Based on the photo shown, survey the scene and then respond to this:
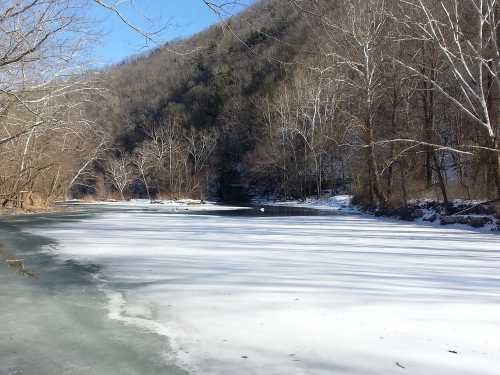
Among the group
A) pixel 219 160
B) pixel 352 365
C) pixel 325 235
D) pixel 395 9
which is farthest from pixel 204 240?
pixel 219 160

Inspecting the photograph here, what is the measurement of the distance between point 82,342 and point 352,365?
2.26 meters

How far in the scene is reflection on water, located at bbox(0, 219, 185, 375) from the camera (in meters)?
3.46

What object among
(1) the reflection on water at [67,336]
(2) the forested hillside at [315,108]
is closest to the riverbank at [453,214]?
(2) the forested hillside at [315,108]

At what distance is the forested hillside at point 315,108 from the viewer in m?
12.1

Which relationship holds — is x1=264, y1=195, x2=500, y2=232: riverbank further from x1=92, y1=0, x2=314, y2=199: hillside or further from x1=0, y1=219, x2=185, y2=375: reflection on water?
x1=92, y1=0, x2=314, y2=199: hillside

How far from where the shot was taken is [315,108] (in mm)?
41031

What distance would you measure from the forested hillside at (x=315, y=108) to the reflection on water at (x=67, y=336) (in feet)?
9.55

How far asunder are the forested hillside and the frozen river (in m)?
2.65

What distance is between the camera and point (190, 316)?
14.9 ft

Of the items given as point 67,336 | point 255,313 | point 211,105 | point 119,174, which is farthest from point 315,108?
point 67,336

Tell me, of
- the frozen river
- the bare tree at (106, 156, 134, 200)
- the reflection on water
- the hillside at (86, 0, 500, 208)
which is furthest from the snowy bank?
the reflection on water

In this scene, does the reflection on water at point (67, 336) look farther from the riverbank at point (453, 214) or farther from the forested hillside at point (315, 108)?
the riverbank at point (453, 214)

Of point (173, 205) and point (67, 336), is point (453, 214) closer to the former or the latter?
point (67, 336)

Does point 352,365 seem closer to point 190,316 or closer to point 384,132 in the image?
point 190,316
